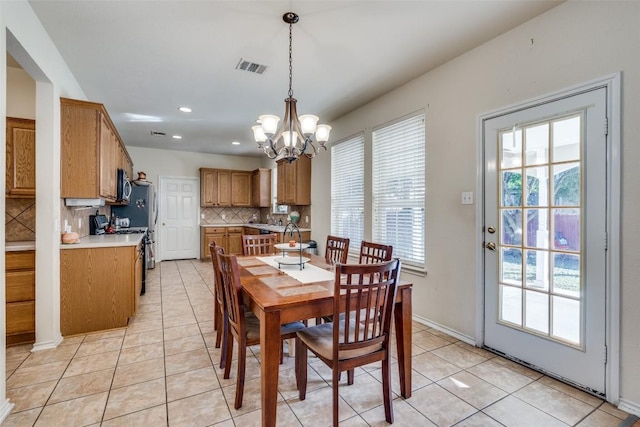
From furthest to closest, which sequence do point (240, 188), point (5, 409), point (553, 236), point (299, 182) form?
point (240, 188) → point (299, 182) → point (553, 236) → point (5, 409)

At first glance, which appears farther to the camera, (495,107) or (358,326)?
(495,107)

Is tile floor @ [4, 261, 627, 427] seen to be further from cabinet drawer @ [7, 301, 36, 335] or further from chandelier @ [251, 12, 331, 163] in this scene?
chandelier @ [251, 12, 331, 163]

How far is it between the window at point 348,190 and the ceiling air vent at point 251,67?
1.59m


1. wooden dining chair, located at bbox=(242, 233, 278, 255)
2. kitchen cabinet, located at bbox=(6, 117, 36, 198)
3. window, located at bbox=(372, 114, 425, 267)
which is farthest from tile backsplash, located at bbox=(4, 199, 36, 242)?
window, located at bbox=(372, 114, 425, 267)

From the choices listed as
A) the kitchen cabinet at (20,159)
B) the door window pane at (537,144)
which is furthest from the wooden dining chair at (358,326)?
the kitchen cabinet at (20,159)

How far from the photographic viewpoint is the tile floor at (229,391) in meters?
1.70

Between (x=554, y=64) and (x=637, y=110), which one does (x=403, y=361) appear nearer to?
(x=637, y=110)

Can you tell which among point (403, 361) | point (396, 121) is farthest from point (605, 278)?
point (396, 121)

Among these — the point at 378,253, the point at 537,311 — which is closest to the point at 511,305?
the point at 537,311

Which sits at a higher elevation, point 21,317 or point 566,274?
point 566,274

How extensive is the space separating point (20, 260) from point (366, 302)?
2.92m

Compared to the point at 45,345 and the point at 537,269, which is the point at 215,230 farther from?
the point at 537,269

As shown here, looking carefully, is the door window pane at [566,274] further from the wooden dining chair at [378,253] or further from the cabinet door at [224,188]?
the cabinet door at [224,188]

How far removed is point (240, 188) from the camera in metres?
7.34
